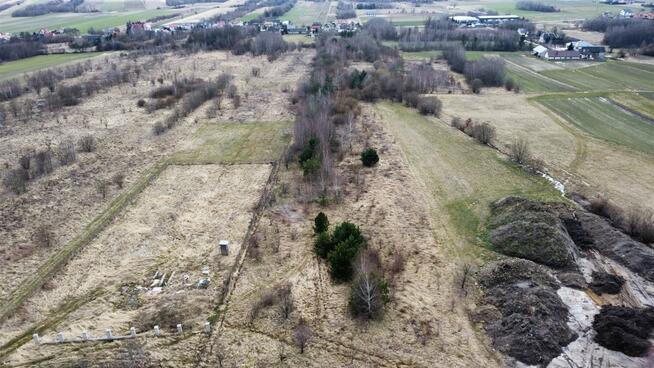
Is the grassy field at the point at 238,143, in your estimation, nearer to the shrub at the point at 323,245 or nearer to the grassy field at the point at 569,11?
the shrub at the point at 323,245

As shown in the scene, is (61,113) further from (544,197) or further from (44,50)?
(44,50)

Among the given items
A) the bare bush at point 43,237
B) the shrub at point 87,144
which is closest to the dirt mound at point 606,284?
the bare bush at point 43,237

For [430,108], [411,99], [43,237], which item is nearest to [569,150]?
[430,108]

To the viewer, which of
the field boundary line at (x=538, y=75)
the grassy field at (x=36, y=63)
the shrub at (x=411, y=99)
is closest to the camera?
the shrub at (x=411, y=99)

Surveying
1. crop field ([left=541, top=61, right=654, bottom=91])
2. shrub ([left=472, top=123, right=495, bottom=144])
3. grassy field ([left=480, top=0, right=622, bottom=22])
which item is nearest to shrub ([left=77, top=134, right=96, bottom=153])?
shrub ([left=472, top=123, right=495, bottom=144])

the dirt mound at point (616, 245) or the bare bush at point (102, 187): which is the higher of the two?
the bare bush at point (102, 187)
